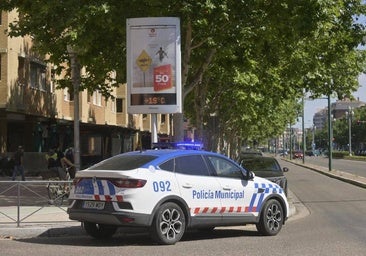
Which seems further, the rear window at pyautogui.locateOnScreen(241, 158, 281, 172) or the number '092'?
the rear window at pyautogui.locateOnScreen(241, 158, 281, 172)

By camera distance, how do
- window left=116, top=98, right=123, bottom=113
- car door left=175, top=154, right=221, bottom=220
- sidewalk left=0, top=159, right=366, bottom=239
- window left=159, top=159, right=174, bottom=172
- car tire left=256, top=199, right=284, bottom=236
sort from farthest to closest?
window left=116, top=98, right=123, bottom=113, car tire left=256, top=199, right=284, bottom=236, sidewalk left=0, top=159, right=366, bottom=239, car door left=175, top=154, right=221, bottom=220, window left=159, top=159, right=174, bottom=172

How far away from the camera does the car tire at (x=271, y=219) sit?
1163 centimetres

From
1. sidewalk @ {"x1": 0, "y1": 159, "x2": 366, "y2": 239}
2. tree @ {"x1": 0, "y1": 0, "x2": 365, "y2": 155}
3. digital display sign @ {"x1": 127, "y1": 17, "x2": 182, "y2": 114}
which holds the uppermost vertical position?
tree @ {"x1": 0, "y1": 0, "x2": 365, "y2": 155}

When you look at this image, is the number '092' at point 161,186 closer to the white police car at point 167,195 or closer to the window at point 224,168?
the white police car at point 167,195

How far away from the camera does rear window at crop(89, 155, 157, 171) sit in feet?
32.9

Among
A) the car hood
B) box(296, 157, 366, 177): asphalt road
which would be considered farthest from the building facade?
box(296, 157, 366, 177): asphalt road

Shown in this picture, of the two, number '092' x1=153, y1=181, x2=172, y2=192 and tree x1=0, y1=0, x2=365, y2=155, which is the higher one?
tree x1=0, y1=0, x2=365, y2=155

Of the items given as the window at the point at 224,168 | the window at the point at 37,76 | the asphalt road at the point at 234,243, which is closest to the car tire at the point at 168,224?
the asphalt road at the point at 234,243

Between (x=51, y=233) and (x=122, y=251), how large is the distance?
259 centimetres

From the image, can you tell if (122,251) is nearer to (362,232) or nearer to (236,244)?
(236,244)

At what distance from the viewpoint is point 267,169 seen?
19.3 m

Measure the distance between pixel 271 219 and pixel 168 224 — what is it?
8.93 feet

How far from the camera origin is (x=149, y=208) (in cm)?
970

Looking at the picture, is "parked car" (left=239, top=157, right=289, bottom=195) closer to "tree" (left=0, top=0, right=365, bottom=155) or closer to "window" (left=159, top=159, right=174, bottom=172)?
"tree" (left=0, top=0, right=365, bottom=155)
